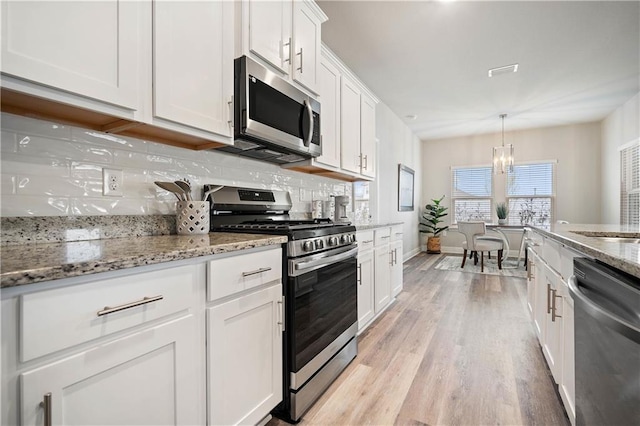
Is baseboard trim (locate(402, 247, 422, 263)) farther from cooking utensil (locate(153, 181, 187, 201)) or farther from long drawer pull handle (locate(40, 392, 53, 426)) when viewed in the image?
long drawer pull handle (locate(40, 392, 53, 426))

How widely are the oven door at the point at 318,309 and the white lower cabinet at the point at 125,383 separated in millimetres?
504

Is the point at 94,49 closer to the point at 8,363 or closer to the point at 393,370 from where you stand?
the point at 8,363

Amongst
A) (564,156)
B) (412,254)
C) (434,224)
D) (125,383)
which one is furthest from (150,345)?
(564,156)

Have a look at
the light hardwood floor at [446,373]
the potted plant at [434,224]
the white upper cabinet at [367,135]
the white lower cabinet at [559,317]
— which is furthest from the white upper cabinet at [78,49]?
the potted plant at [434,224]

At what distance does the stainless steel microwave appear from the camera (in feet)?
5.10

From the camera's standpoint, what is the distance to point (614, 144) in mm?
4918

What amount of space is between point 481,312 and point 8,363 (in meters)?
3.30

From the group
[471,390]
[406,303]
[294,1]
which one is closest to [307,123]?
[294,1]

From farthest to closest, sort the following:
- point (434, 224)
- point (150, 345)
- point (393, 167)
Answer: point (434, 224), point (393, 167), point (150, 345)

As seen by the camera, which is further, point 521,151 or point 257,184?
point 521,151

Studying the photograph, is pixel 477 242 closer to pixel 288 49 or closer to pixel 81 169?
pixel 288 49

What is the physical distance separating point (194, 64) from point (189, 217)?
711 mm

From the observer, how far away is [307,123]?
2.00 meters

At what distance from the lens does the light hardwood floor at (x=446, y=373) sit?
149cm
